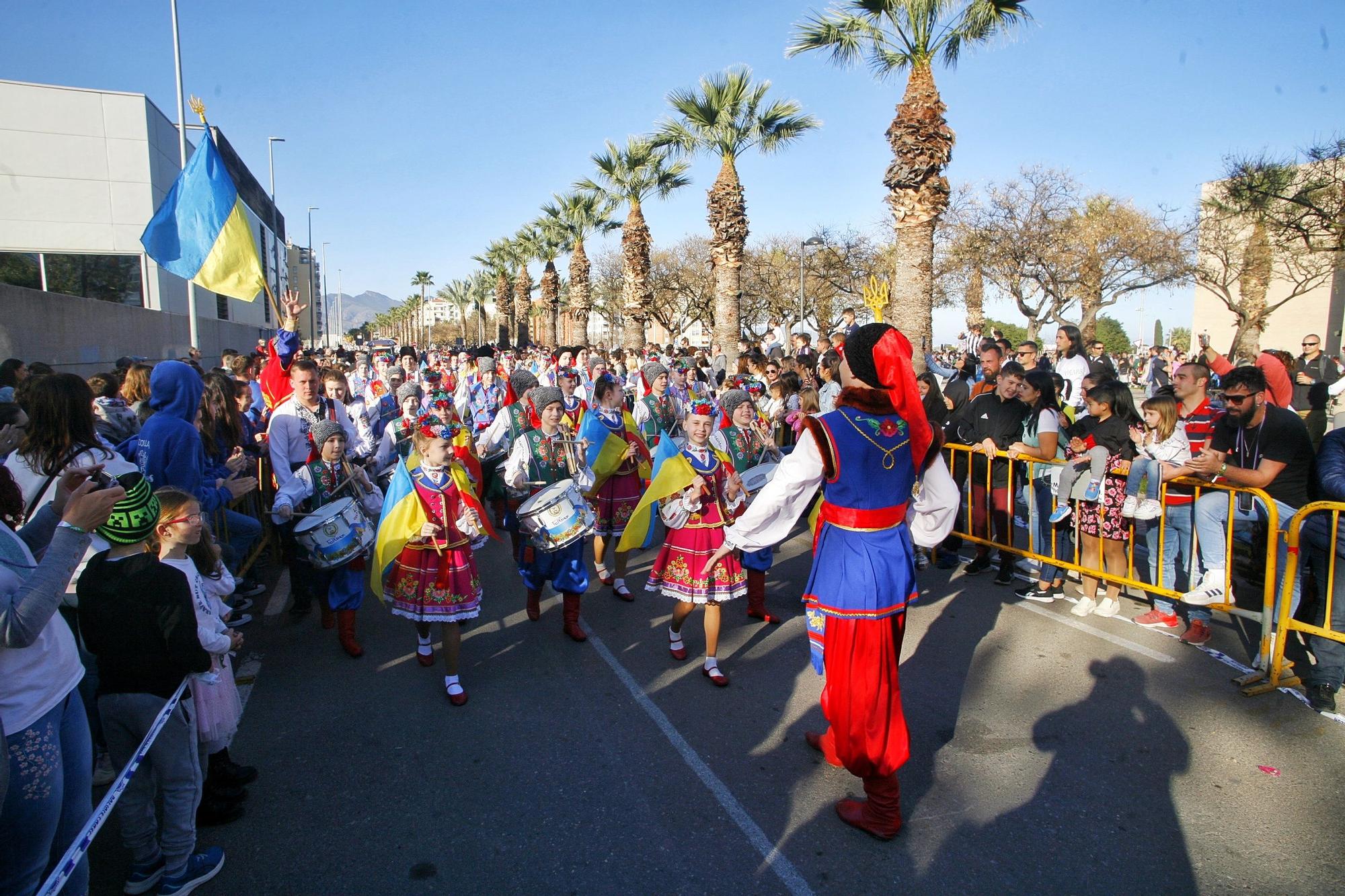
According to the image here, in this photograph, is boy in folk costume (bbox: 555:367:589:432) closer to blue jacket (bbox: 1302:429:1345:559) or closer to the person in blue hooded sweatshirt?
the person in blue hooded sweatshirt

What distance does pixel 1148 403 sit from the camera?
5750 mm

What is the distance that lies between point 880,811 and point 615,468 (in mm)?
4079

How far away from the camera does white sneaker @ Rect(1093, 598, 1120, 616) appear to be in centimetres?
633

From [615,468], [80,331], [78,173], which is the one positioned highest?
[78,173]

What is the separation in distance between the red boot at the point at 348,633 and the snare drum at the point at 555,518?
1556 mm

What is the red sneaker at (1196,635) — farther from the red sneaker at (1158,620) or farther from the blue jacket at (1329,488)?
the blue jacket at (1329,488)

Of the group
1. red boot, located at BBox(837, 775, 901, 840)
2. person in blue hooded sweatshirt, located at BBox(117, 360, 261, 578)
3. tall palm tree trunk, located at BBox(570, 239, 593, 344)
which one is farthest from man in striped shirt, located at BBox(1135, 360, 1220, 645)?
tall palm tree trunk, located at BBox(570, 239, 593, 344)

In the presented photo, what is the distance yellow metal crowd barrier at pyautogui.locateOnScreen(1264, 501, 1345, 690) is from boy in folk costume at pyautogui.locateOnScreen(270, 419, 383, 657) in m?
6.15

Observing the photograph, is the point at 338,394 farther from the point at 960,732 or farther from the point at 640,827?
the point at 960,732

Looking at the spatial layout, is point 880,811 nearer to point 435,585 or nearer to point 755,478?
point 755,478

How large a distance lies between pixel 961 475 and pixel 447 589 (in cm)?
511

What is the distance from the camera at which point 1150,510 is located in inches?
227

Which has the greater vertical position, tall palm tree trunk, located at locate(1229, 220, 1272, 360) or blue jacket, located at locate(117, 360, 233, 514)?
tall palm tree trunk, located at locate(1229, 220, 1272, 360)

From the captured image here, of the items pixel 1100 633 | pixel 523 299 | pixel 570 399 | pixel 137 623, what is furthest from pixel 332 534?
pixel 523 299
